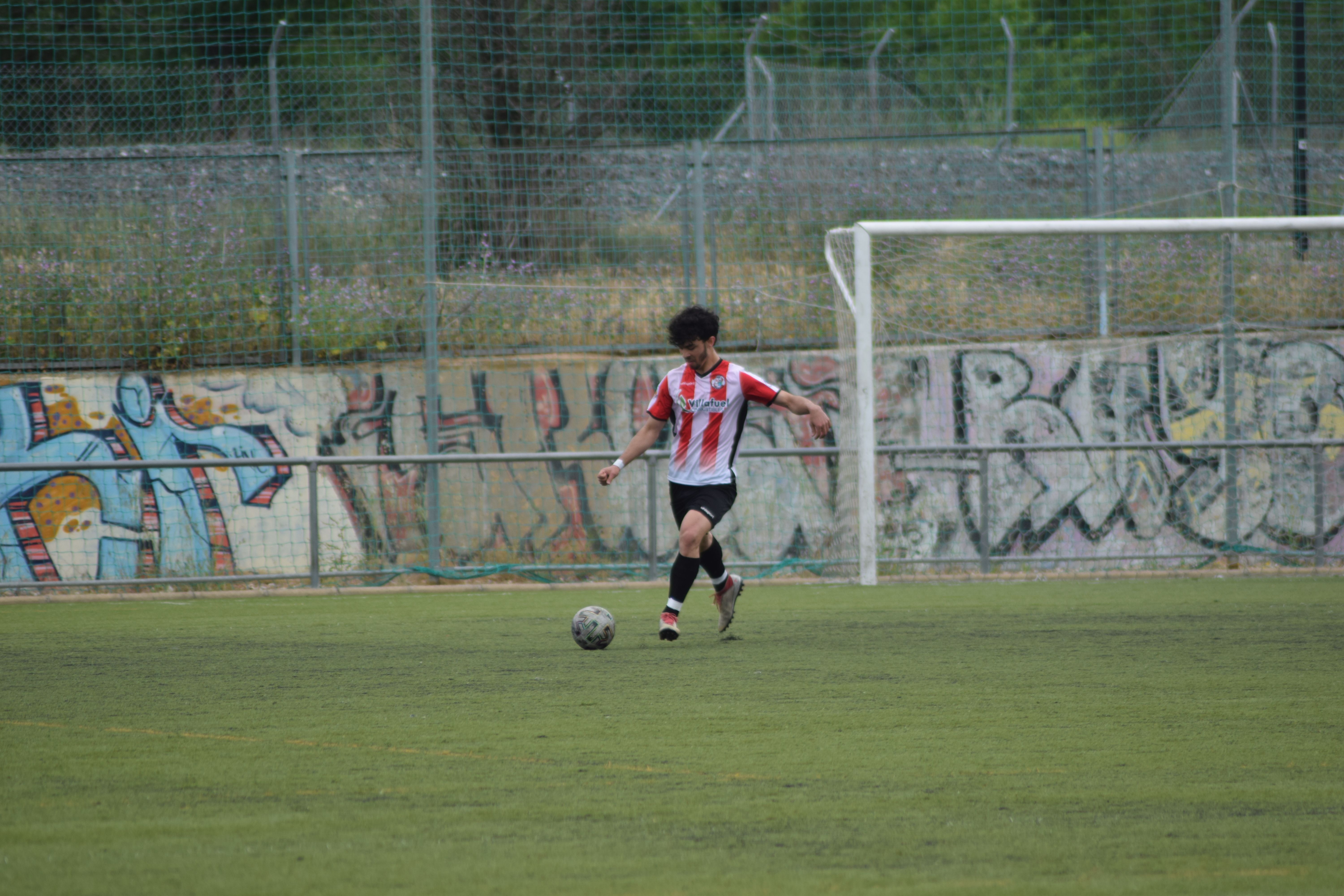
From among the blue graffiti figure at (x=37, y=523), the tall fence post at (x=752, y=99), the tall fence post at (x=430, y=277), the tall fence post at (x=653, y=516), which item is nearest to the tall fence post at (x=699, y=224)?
the tall fence post at (x=752, y=99)

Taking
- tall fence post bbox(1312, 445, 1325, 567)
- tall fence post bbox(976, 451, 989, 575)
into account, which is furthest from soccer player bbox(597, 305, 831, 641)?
tall fence post bbox(1312, 445, 1325, 567)

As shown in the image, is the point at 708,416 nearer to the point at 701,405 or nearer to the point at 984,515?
the point at 701,405

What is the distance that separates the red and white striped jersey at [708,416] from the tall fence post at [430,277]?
546 centimetres

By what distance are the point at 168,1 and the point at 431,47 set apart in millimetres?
4861

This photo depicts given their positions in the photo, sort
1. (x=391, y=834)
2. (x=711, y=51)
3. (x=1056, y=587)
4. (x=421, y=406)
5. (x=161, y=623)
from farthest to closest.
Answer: (x=711, y=51)
(x=421, y=406)
(x=1056, y=587)
(x=161, y=623)
(x=391, y=834)

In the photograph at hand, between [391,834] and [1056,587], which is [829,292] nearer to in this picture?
[1056,587]

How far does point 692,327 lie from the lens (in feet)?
26.2

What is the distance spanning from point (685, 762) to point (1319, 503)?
1021 centimetres

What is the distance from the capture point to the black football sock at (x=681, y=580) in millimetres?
7949

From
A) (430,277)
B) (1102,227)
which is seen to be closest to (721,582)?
(1102,227)

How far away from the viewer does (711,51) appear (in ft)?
67.3

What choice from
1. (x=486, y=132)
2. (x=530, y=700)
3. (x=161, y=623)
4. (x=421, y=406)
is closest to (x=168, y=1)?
(x=486, y=132)

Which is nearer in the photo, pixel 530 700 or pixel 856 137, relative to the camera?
pixel 530 700

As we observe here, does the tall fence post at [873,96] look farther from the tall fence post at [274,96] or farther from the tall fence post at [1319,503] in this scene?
the tall fence post at [274,96]
